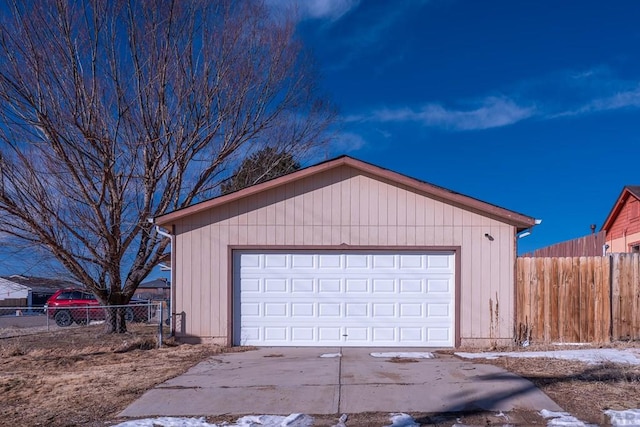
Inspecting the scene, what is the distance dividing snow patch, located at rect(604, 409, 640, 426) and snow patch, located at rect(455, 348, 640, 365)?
125 inches

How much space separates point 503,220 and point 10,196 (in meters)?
10.6

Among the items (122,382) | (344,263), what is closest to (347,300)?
(344,263)

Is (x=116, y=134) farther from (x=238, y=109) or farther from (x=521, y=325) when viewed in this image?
(x=521, y=325)

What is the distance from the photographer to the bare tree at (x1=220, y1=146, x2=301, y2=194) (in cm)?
1941

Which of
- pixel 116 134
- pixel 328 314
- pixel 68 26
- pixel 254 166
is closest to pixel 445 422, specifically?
pixel 328 314

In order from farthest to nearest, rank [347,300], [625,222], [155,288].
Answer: [155,288]
[625,222]
[347,300]

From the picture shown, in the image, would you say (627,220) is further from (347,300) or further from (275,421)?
(275,421)

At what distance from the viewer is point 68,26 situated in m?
14.6

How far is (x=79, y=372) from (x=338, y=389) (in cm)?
443

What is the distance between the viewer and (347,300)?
1341 centimetres

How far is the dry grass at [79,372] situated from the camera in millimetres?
7926

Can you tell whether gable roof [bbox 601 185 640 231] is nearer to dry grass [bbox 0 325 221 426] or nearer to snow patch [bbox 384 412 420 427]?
dry grass [bbox 0 325 221 426]

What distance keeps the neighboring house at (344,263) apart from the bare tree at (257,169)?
580 centimetres

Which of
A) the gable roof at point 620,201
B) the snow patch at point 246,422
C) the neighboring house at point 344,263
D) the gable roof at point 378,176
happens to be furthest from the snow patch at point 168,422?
the gable roof at point 620,201
